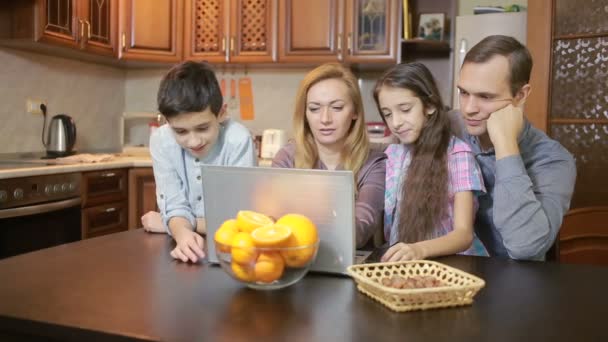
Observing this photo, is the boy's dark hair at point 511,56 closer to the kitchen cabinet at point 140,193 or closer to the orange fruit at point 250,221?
the orange fruit at point 250,221

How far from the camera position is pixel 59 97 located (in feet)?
10.8

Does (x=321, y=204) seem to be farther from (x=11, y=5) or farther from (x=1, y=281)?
(x=11, y=5)

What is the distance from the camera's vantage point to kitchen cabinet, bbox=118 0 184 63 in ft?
10.9

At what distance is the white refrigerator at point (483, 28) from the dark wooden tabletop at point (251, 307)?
2174mm

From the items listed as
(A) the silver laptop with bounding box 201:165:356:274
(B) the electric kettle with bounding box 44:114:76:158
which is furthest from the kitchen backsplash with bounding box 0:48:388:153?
(A) the silver laptop with bounding box 201:165:356:274

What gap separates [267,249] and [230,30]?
2.78 m

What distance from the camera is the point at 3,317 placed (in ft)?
2.40

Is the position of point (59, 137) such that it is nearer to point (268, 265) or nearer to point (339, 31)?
point (339, 31)

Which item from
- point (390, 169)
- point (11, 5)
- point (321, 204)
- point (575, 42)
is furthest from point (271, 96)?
point (321, 204)

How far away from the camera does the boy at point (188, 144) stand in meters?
1.34

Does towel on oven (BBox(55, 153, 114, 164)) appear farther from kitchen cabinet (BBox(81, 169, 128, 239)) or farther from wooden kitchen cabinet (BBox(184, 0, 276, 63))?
wooden kitchen cabinet (BBox(184, 0, 276, 63))

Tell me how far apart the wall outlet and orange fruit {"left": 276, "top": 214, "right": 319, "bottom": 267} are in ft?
8.75

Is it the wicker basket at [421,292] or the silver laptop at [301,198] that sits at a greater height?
the silver laptop at [301,198]

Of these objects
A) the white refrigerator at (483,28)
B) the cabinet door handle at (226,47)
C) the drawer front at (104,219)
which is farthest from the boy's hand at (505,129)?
the cabinet door handle at (226,47)
